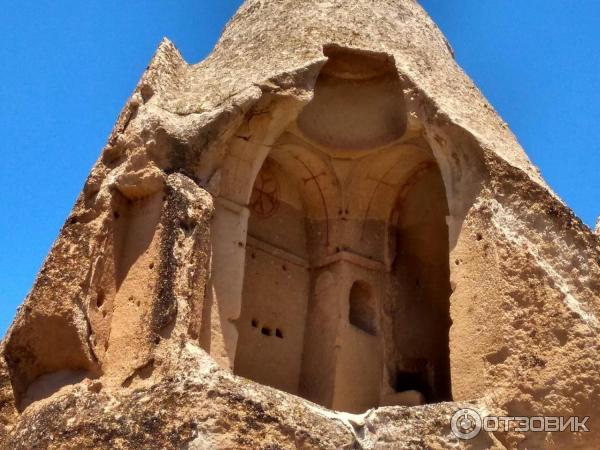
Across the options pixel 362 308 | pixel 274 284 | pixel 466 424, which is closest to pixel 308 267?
pixel 274 284

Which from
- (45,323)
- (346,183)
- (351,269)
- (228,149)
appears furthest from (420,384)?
(45,323)

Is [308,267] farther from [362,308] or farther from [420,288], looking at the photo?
[420,288]

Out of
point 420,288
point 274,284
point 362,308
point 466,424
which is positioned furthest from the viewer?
point 420,288

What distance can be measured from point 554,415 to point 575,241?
1664mm

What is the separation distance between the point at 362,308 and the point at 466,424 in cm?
309

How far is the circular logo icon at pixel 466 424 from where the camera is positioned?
706cm

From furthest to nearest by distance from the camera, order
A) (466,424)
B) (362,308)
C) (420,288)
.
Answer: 1. (420,288)
2. (362,308)
3. (466,424)

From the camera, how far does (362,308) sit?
10070 mm

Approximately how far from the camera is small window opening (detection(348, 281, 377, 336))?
9.94 metres

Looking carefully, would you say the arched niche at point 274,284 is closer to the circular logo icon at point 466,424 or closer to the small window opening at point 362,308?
the small window opening at point 362,308

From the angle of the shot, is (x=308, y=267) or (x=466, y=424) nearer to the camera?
(x=466, y=424)
